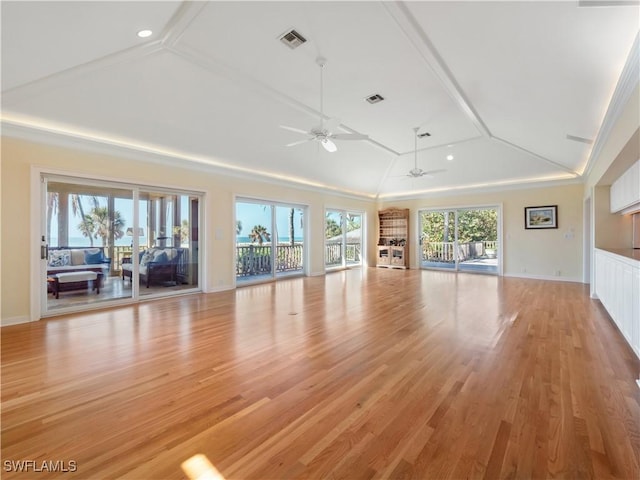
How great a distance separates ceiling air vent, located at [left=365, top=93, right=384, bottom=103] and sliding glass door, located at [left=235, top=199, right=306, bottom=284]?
3.75 meters

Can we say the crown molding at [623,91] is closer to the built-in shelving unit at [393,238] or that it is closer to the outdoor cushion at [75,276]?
the built-in shelving unit at [393,238]

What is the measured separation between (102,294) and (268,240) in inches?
144

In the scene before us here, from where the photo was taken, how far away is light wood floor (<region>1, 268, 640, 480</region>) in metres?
1.62

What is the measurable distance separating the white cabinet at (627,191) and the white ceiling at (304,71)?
0.78 meters

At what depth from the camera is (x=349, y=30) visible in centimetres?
305

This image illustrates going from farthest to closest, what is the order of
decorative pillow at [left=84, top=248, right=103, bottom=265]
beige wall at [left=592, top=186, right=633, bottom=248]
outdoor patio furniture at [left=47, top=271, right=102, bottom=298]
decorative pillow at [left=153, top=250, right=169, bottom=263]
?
1. decorative pillow at [left=153, top=250, right=169, bottom=263]
2. beige wall at [left=592, top=186, right=633, bottom=248]
3. decorative pillow at [left=84, top=248, right=103, bottom=265]
4. outdoor patio furniture at [left=47, top=271, right=102, bottom=298]

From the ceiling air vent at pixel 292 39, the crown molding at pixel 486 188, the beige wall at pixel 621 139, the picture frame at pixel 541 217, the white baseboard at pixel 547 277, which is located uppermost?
the ceiling air vent at pixel 292 39

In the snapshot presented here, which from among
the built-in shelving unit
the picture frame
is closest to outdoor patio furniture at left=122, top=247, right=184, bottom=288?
the built-in shelving unit

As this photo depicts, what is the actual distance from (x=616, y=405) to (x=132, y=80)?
566cm

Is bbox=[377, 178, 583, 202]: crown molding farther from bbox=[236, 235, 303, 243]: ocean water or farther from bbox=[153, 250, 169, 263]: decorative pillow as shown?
bbox=[153, 250, 169, 263]: decorative pillow

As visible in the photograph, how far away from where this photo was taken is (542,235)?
779cm

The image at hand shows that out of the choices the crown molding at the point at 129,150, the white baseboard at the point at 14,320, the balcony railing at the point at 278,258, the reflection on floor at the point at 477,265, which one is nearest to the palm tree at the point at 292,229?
the balcony railing at the point at 278,258

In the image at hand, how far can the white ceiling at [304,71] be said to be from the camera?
8.37 feet

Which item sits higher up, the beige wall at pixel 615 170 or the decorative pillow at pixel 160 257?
the beige wall at pixel 615 170
